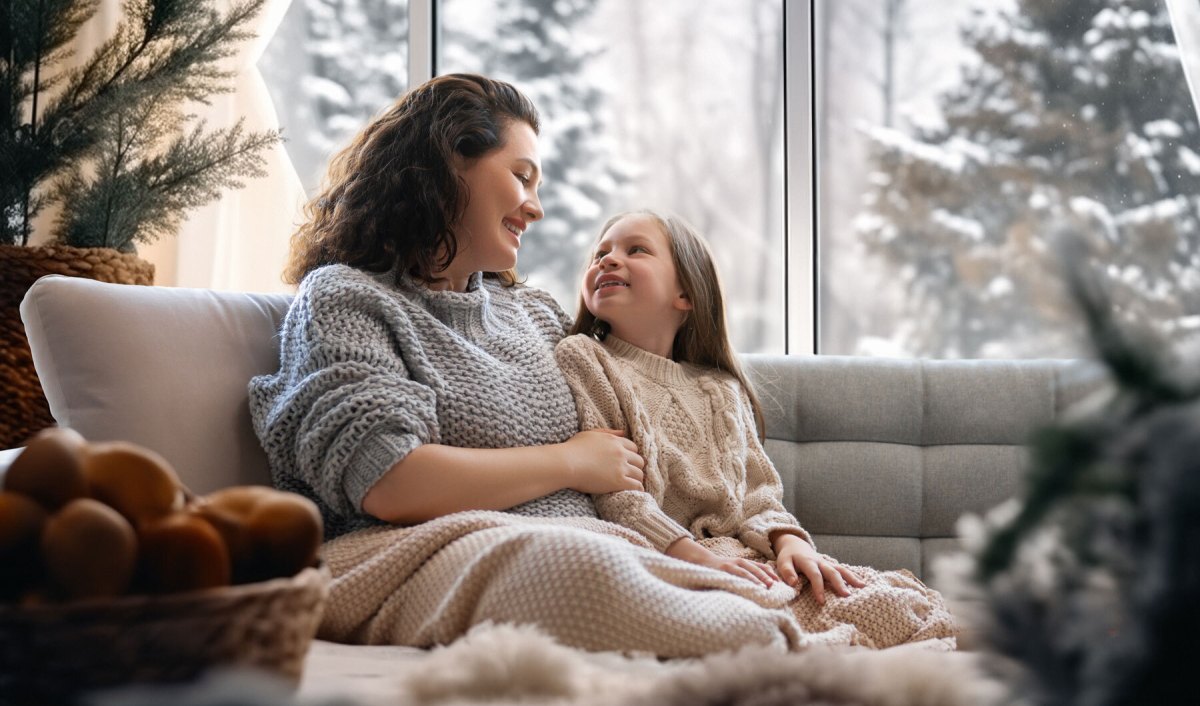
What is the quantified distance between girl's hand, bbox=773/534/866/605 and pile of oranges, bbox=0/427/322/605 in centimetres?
96

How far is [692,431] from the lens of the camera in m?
1.80

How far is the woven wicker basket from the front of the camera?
65cm

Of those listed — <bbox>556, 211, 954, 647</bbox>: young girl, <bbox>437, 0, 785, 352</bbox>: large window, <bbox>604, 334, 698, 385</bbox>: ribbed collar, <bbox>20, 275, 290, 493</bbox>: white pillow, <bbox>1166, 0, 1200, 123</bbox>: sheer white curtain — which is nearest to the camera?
<bbox>20, 275, 290, 493</bbox>: white pillow

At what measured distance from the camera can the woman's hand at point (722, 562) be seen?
5.03 feet

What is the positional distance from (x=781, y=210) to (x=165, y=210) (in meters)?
1.45

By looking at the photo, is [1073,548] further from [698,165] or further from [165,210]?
[698,165]

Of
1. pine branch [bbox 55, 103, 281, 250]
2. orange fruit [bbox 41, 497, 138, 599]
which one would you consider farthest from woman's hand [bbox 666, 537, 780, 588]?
pine branch [bbox 55, 103, 281, 250]

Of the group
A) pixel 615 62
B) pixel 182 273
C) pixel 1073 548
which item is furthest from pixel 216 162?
pixel 1073 548

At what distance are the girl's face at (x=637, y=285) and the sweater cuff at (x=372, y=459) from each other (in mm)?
600

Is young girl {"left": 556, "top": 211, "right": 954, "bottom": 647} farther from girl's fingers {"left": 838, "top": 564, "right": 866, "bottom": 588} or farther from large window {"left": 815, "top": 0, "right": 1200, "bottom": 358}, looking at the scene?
large window {"left": 815, "top": 0, "right": 1200, "bottom": 358}

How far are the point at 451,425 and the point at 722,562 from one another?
1.35 feet

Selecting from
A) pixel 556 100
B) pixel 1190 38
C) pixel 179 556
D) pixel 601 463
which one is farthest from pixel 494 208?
pixel 1190 38

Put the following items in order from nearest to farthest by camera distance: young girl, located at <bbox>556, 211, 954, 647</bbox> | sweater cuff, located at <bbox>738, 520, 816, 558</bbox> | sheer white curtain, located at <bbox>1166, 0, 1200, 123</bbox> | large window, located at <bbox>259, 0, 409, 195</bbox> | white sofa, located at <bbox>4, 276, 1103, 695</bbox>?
young girl, located at <bbox>556, 211, 954, 647</bbox>
sweater cuff, located at <bbox>738, 520, 816, 558</bbox>
white sofa, located at <bbox>4, 276, 1103, 695</bbox>
sheer white curtain, located at <bbox>1166, 0, 1200, 123</bbox>
large window, located at <bbox>259, 0, 409, 195</bbox>

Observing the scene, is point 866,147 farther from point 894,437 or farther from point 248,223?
point 248,223
